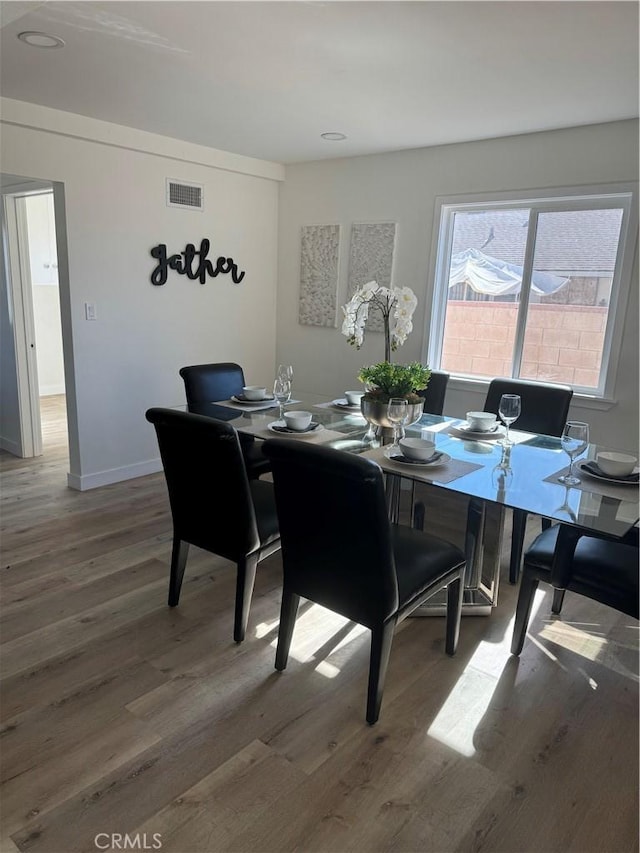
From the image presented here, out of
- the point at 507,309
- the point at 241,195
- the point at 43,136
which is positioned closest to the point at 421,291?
the point at 507,309

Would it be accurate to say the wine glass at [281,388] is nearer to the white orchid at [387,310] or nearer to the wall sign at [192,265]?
the white orchid at [387,310]

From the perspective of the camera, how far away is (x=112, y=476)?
14.0 feet

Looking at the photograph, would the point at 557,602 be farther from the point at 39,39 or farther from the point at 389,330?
the point at 39,39

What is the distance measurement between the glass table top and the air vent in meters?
1.95

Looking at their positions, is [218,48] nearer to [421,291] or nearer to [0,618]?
[421,291]

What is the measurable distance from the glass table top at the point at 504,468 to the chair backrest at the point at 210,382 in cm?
29

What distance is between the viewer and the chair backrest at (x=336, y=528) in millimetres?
1763

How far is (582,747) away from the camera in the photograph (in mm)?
1918

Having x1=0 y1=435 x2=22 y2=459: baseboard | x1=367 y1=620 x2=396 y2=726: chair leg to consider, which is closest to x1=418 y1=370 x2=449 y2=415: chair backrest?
x1=367 y1=620 x2=396 y2=726: chair leg

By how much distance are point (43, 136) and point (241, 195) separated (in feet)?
5.35

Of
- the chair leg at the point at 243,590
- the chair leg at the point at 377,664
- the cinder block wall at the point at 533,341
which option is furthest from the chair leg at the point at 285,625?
the cinder block wall at the point at 533,341

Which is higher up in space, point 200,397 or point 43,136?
point 43,136

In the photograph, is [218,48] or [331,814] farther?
[218,48]

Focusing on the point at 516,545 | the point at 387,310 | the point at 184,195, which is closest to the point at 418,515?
the point at 516,545
